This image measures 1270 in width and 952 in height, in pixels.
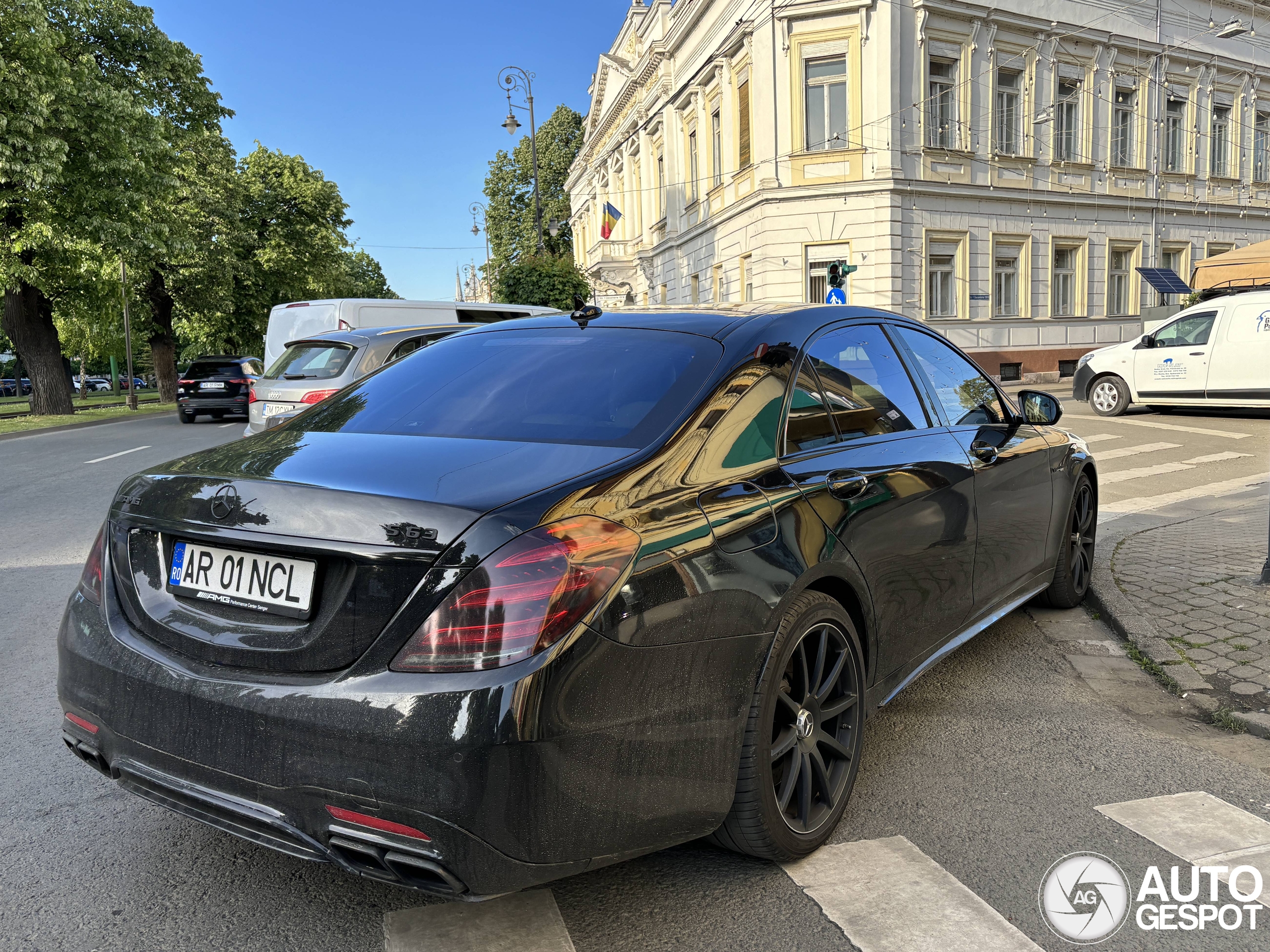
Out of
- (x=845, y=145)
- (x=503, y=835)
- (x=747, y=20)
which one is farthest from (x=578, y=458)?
(x=747, y=20)

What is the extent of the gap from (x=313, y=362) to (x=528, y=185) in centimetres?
5346

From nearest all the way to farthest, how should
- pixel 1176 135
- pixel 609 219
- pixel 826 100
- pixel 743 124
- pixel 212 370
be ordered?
pixel 212 370 → pixel 826 100 → pixel 743 124 → pixel 1176 135 → pixel 609 219

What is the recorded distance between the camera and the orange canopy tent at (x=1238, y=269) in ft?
78.2

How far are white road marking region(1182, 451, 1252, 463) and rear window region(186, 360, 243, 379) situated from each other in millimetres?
19387

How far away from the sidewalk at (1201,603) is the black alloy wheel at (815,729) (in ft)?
6.06

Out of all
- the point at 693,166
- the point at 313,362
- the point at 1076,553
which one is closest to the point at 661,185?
the point at 693,166

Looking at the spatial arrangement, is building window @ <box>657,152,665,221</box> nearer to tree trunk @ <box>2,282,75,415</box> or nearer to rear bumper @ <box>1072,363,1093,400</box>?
tree trunk @ <box>2,282,75,415</box>

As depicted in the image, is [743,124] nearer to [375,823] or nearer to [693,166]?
[693,166]

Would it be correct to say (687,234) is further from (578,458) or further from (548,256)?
(578,458)

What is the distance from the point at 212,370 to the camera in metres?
23.1

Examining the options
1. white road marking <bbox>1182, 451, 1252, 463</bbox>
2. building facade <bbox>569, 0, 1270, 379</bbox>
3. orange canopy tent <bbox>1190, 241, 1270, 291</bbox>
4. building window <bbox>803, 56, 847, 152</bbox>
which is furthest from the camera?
building window <bbox>803, 56, 847, 152</bbox>

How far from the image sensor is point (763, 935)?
239 centimetres

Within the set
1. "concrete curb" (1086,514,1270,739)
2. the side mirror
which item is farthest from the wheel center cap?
the side mirror

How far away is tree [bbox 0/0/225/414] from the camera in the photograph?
22.1 metres
